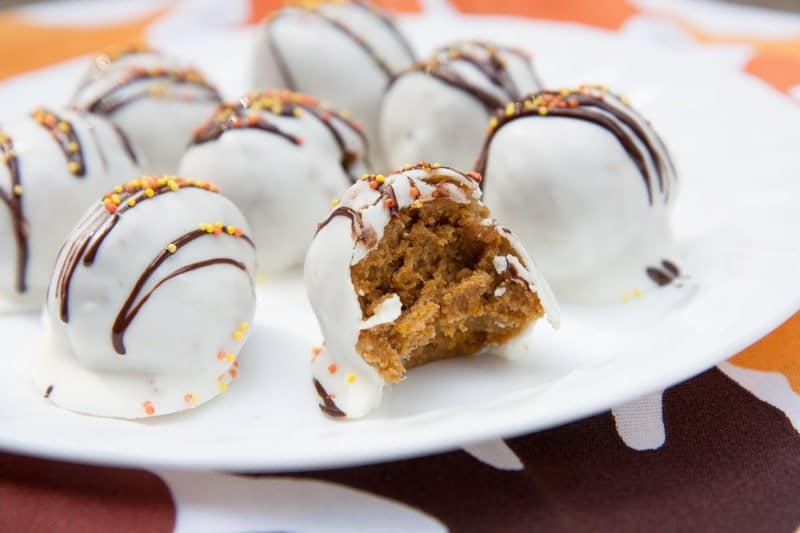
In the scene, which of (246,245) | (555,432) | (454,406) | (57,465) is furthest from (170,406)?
(555,432)

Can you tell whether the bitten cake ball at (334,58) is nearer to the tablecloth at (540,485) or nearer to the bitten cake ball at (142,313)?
the bitten cake ball at (142,313)

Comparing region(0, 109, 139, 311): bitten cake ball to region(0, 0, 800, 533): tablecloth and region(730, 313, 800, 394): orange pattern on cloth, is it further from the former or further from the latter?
region(730, 313, 800, 394): orange pattern on cloth

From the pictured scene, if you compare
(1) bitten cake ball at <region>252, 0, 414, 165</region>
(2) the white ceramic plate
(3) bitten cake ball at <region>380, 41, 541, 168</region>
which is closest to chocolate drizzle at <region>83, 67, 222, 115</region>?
(1) bitten cake ball at <region>252, 0, 414, 165</region>

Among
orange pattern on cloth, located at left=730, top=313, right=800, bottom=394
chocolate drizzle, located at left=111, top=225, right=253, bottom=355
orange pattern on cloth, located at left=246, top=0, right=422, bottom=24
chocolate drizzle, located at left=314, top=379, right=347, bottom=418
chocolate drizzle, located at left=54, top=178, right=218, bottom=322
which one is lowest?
orange pattern on cloth, located at left=246, top=0, right=422, bottom=24

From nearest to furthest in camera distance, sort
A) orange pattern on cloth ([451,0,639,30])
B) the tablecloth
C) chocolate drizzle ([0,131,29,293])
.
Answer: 1. the tablecloth
2. chocolate drizzle ([0,131,29,293])
3. orange pattern on cloth ([451,0,639,30])

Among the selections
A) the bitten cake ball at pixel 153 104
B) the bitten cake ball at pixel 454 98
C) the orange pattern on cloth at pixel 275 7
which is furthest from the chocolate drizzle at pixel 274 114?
the orange pattern on cloth at pixel 275 7

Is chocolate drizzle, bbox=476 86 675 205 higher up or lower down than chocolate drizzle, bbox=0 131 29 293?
higher up

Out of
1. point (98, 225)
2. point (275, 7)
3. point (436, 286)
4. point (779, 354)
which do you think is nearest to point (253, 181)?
point (98, 225)
